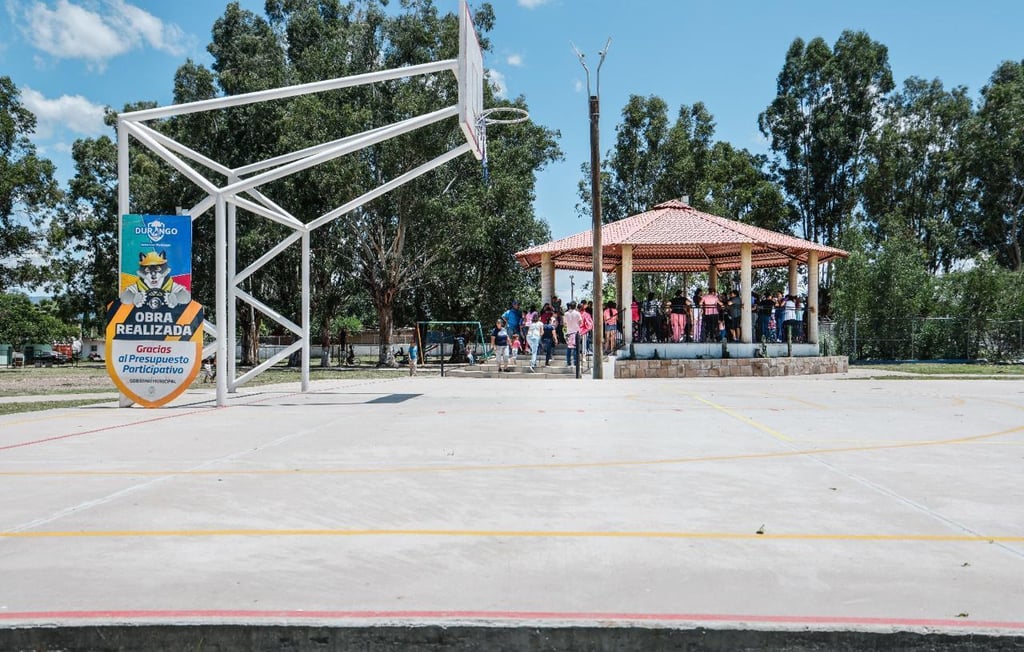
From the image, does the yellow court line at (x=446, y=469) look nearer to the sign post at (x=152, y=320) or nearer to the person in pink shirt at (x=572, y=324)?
the sign post at (x=152, y=320)

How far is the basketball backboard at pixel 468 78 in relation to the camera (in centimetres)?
1425

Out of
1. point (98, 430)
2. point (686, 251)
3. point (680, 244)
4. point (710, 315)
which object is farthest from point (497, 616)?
point (686, 251)

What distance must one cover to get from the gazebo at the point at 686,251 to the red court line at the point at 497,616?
74.7ft

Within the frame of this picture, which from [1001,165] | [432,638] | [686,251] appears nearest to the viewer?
[432,638]

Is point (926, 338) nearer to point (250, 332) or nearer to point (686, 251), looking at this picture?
point (686, 251)

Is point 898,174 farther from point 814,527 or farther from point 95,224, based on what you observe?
point 814,527

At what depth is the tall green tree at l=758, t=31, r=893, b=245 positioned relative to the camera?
50.0 metres

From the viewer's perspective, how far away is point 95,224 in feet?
148

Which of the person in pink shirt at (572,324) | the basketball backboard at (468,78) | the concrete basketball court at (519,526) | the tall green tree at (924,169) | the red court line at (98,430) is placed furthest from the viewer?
the tall green tree at (924,169)

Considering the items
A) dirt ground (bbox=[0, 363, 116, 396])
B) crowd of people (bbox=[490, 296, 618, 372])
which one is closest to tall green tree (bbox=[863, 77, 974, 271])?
crowd of people (bbox=[490, 296, 618, 372])

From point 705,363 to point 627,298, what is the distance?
3378 millimetres

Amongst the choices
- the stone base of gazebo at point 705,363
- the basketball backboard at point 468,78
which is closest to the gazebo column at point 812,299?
the stone base of gazebo at point 705,363

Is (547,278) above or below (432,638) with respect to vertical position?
above

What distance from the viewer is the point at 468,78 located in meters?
14.5
